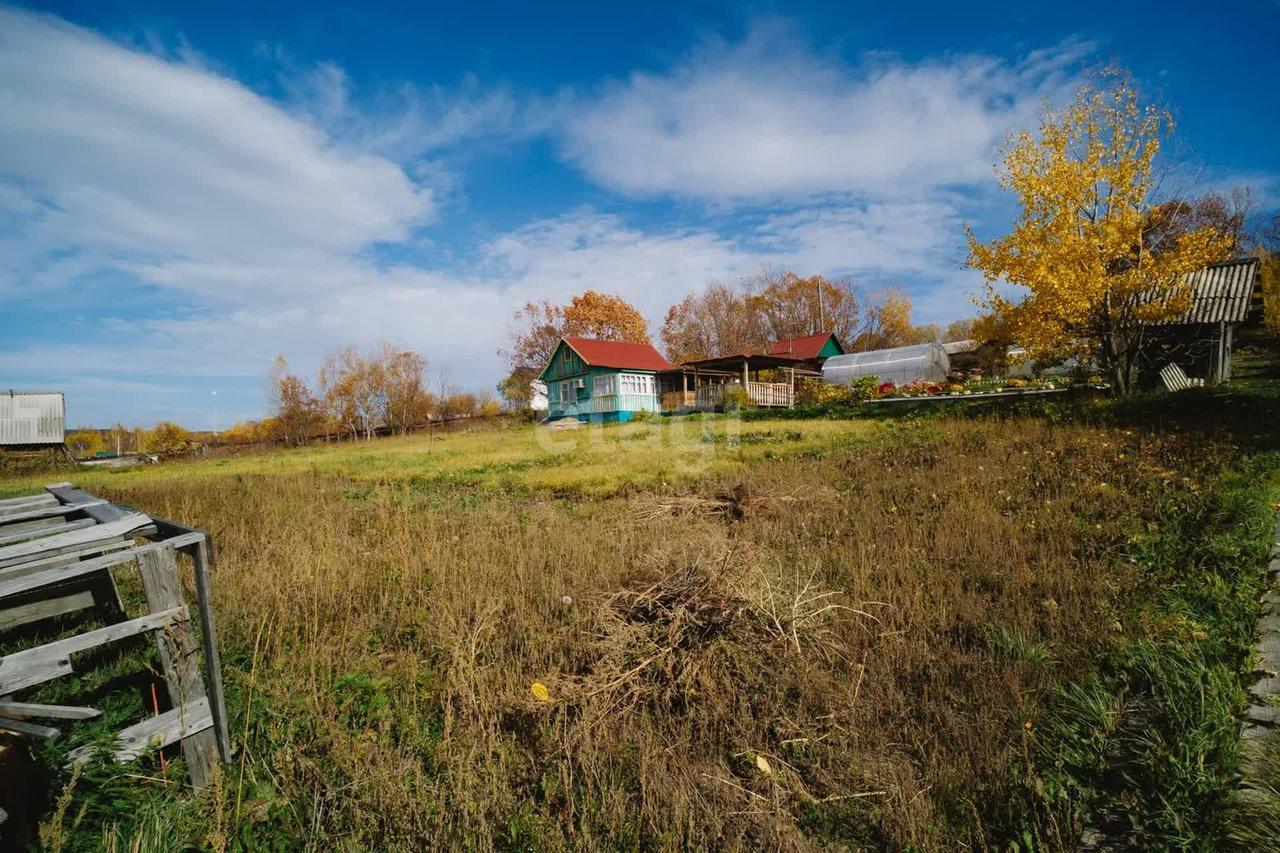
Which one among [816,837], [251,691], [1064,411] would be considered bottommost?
[816,837]

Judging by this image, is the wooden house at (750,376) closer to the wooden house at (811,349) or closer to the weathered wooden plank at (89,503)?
the wooden house at (811,349)

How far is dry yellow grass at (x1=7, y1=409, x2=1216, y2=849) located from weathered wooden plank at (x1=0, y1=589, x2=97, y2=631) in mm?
1005

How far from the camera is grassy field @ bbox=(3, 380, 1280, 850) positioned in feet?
7.75

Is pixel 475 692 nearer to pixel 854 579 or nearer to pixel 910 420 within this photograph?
pixel 854 579

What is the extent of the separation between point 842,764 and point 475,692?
2174 mm

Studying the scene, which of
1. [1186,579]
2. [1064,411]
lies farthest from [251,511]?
[1064,411]

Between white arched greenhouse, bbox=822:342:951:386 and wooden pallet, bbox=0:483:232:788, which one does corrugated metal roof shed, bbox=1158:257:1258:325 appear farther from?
wooden pallet, bbox=0:483:232:788

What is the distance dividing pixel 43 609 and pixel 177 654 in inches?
104

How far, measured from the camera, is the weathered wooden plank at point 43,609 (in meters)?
3.85

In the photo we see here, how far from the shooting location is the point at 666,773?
2.65m

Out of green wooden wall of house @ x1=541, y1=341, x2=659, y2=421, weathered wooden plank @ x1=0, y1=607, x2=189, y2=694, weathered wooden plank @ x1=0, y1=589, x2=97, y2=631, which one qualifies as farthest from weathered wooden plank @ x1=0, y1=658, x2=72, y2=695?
green wooden wall of house @ x1=541, y1=341, x2=659, y2=421

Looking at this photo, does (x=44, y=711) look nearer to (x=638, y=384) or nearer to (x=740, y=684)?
(x=740, y=684)

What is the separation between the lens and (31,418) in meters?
35.9

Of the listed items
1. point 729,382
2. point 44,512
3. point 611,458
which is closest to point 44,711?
point 44,512
